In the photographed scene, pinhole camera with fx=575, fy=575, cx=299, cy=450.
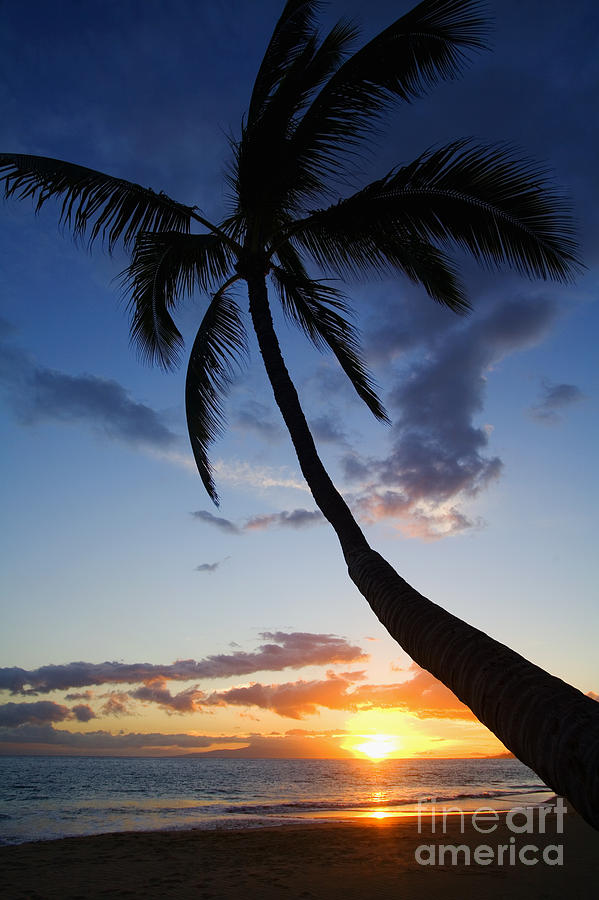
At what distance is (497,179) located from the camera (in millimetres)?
5199

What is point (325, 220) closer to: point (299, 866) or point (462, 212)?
point (462, 212)

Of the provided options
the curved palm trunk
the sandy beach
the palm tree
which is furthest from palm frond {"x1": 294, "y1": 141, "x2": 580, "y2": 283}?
the sandy beach

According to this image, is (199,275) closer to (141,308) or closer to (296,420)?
(141,308)

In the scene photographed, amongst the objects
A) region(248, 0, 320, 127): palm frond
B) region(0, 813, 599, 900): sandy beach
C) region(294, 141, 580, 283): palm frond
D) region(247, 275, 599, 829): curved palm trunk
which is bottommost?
region(0, 813, 599, 900): sandy beach

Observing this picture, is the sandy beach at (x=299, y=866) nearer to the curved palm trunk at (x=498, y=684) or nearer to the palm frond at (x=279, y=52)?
the curved palm trunk at (x=498, y=684)

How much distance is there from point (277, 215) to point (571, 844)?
1281 cm

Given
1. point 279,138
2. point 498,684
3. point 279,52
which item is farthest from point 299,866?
point 279,52

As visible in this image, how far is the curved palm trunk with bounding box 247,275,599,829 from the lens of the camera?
2.12 m

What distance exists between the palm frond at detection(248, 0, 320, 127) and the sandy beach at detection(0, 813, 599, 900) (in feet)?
32.1

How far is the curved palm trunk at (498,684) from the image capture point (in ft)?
6.94

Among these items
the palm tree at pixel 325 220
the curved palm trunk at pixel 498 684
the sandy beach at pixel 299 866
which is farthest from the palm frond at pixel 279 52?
the sandy beach at pixel 299 866

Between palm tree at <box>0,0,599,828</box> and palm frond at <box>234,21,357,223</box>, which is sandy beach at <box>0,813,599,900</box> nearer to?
palm tree at <box>0,0,599,828</box>

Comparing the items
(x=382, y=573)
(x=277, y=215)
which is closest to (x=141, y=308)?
(x=277, y=215)

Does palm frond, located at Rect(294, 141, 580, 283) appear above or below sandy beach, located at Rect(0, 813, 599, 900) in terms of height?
above
